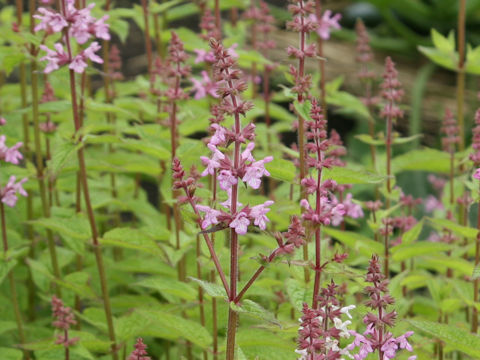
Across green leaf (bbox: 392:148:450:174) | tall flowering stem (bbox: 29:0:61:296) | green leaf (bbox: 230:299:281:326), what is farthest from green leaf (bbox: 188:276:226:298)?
green leaf (bbox: 392:148:450:174)

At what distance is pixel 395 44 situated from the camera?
7508mm

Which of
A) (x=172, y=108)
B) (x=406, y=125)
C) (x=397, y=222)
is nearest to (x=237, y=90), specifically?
(x=172, y=108)

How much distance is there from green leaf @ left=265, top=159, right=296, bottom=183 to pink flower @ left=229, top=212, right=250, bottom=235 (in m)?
0.65

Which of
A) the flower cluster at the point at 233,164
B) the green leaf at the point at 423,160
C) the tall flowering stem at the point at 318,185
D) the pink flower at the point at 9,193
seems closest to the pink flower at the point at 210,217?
the flower cluster at the point at 233,164

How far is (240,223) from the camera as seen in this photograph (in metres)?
1.79

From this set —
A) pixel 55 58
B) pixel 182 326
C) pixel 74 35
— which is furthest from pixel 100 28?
pixel 182 326

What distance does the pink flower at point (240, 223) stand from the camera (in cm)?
178

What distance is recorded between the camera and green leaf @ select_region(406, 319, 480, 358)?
2.05 metres

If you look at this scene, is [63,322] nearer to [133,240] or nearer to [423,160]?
[133,240]

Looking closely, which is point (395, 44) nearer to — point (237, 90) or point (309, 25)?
point (309, 25)

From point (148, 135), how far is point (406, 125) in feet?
15.7

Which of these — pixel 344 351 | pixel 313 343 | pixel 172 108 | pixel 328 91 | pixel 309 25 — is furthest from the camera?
pixel 328 91

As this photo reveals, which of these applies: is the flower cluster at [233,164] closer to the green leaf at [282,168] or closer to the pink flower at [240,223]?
the pink flower at [240,223]

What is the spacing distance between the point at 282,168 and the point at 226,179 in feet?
2.31
